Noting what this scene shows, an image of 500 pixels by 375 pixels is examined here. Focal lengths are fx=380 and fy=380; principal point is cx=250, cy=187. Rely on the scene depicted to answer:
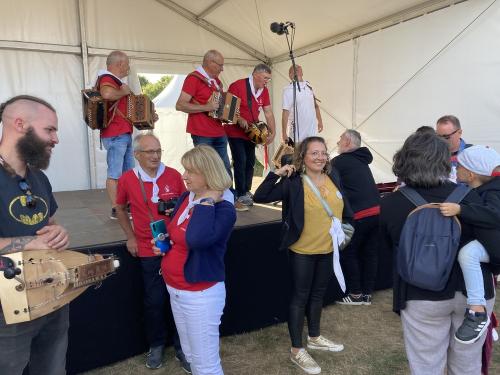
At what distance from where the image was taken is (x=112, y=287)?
8.20 ft

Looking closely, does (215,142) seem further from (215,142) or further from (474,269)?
(474,269)

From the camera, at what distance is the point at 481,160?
5.89ft

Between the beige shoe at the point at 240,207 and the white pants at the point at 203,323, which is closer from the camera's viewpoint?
the white pants at the point at 203,323

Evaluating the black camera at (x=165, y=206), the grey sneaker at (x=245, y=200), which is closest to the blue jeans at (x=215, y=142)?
the grey sneaker at (x=245, y=200)

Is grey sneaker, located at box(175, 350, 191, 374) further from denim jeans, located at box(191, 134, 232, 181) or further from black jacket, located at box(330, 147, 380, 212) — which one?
black jacket, located at box(330, 147, 380, 212)

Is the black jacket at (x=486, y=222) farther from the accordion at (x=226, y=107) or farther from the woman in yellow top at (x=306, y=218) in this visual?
the accordion at (x=226, y=107)

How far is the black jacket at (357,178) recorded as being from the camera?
336cm

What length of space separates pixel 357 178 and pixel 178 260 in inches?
79.4

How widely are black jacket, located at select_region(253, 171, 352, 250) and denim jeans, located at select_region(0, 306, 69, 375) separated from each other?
1.28 meters

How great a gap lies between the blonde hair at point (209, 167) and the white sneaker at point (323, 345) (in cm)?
159

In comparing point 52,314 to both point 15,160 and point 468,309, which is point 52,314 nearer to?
point 15,160

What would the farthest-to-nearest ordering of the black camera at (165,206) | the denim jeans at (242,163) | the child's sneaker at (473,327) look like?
the denim jeans at (242,163)
the black camera at (165,206)
the child's sneaker at (473,327)

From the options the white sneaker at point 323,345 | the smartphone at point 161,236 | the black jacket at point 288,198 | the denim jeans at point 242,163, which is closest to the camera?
the smartphone at point 161,236

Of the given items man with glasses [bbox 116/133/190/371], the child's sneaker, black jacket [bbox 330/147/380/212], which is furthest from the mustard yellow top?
black jacket [bbox 330/147/380/212]
